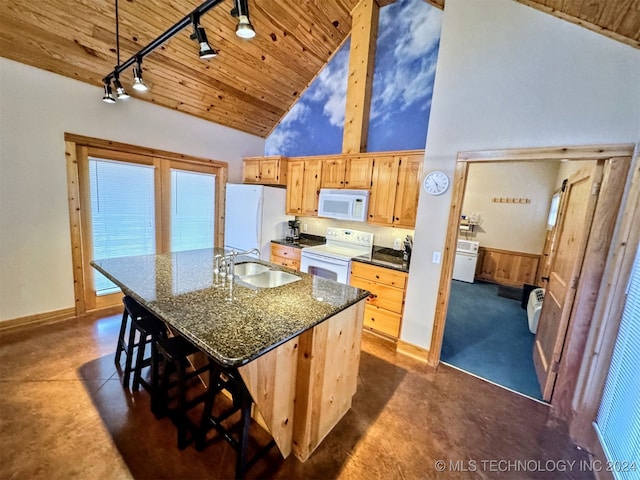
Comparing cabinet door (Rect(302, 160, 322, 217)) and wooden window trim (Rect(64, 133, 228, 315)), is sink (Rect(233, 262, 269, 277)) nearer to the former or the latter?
cabinet door (Rect(302, 160, 322, 217))

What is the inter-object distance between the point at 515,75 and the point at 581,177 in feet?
3.58

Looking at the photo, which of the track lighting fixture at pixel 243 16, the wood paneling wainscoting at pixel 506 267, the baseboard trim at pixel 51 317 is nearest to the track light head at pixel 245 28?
the track lighting fixture at pixel 243 16

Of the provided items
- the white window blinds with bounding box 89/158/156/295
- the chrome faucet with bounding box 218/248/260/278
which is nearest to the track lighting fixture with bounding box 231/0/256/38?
the chrome faucet with bounding box 218/248/260/278

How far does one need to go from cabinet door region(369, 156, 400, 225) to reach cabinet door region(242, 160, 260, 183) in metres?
2.08

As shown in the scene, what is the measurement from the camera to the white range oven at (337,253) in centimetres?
326

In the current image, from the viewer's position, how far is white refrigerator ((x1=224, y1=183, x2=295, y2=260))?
388 cm

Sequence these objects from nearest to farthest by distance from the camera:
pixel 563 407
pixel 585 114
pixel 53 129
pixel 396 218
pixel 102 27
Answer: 1. pixel 585 114
2. pixel 563 407
3. pixel 102 27
4. pixel 53 129
5. pixel 396 218

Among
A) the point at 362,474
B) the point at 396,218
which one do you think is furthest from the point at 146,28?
the point at 362,474

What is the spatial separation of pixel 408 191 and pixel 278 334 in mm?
2365

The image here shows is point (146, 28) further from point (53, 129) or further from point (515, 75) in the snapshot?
point (515, 75)

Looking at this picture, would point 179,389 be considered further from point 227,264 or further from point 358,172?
point 358,172

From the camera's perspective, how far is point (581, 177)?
2301 mm

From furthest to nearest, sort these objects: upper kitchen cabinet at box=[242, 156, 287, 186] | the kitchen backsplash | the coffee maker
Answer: the coffee maker → upper kitchen cabinet at box=[242, 156, 287, 186] → the kitchen backsplash

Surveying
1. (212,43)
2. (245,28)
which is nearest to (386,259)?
(245,28)
